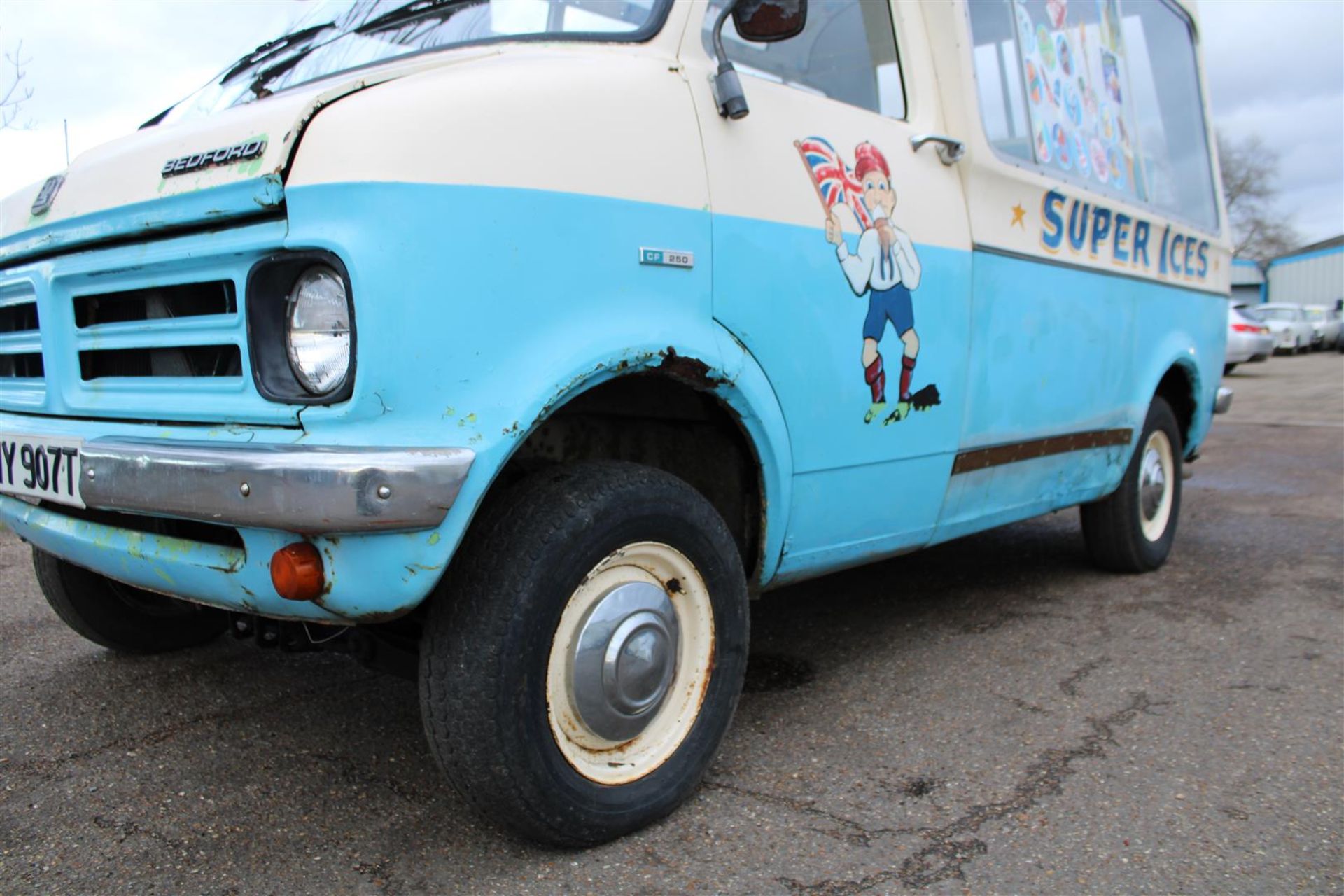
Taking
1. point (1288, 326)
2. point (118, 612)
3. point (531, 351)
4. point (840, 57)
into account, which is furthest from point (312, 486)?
point (1288, 326)

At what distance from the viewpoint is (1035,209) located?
3447mm

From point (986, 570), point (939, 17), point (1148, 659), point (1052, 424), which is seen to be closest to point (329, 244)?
point (939, 17)

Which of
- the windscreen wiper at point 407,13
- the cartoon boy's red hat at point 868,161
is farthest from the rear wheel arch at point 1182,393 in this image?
the windscreen wiper at point 407,13

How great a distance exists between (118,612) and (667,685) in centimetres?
186

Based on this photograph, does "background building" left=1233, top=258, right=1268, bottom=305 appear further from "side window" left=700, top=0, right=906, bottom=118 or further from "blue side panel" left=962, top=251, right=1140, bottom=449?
"side window" left=700, top=0, right=906, bottom=118

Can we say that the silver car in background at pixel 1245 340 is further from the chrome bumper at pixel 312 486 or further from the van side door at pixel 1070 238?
the chrome bumper at pixel 312 486

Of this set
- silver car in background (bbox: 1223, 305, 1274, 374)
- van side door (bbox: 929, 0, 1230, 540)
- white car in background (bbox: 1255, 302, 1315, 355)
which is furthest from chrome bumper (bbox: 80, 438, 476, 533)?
white car in background (bbox: 1255, 302, 1315, 355)

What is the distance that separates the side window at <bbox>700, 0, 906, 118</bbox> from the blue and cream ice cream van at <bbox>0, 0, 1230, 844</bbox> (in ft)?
0.04

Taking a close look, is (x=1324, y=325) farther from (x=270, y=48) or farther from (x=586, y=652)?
(x=586, y=652)

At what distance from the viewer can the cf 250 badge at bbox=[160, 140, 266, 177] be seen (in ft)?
6.15

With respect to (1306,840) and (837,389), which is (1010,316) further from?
(1306,840)

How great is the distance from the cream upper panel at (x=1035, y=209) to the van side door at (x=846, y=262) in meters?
0.08

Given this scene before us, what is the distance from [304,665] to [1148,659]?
270 centimetres

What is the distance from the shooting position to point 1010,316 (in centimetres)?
328
